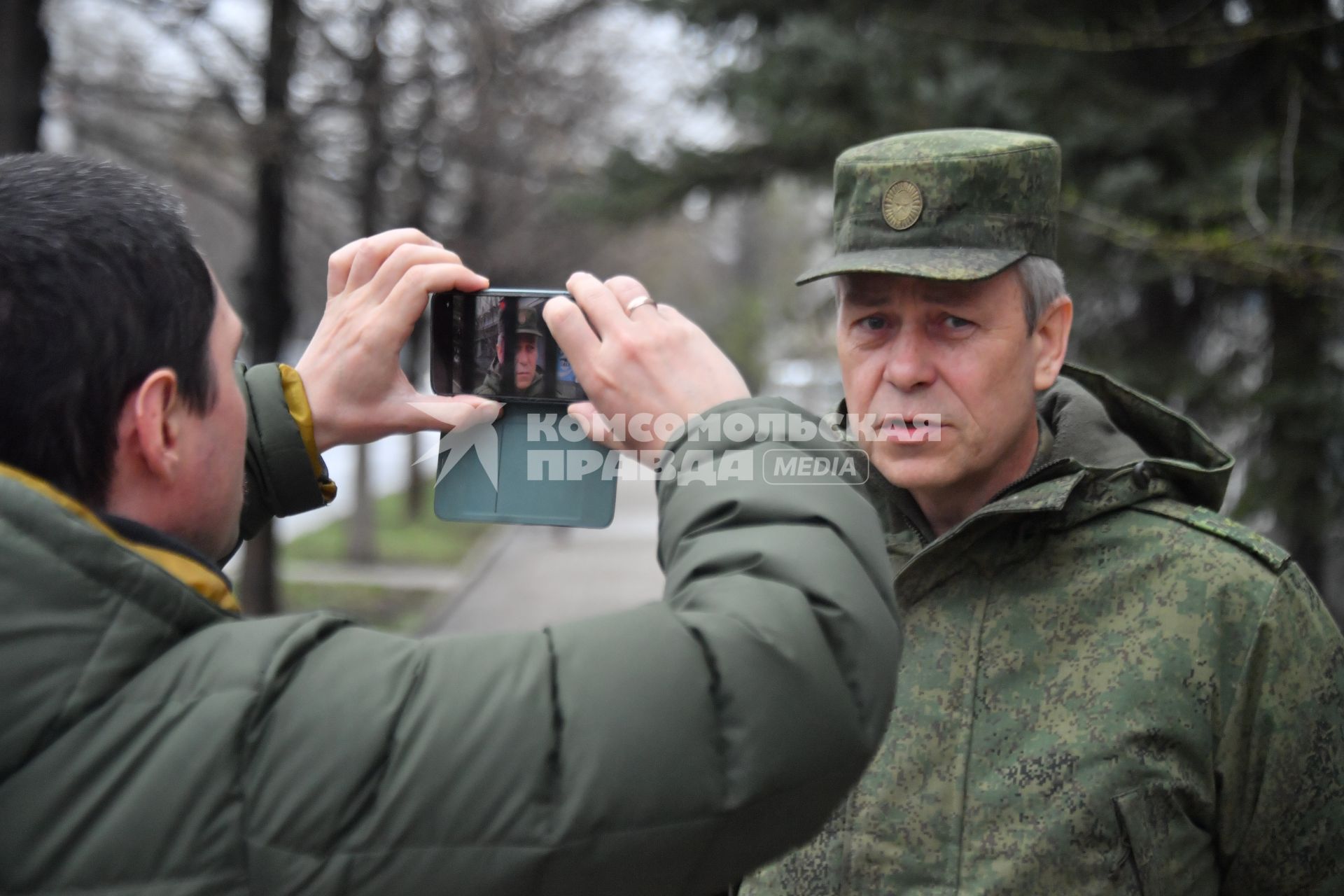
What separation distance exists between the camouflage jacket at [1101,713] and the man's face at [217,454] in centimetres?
119

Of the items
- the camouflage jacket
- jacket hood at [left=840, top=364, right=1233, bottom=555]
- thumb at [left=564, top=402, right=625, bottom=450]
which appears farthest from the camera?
jacket hood at [left=840, top=364, right=1233, bottom=555]

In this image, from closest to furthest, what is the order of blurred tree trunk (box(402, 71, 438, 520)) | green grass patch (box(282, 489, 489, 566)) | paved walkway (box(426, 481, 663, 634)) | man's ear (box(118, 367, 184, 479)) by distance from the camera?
1. man's ear (box(118, 367, 184, 479))
2. blurred tree trunk (box(402, 71, 438, 520))
3. paved walkway (box(426, 481, 663, 634))
4. green grass patch (box(282, 489, 489, 566))

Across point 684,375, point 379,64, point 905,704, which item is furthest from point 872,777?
point 379,64

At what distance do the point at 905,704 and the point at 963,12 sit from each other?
5.14m

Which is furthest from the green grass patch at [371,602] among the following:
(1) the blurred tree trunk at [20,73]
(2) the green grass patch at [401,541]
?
(1) the blurred tree trunk at [20,73]

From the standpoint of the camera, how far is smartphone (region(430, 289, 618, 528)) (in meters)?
1.54

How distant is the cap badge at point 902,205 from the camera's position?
213cm

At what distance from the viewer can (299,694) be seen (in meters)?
1.10

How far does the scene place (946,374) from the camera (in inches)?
84.4

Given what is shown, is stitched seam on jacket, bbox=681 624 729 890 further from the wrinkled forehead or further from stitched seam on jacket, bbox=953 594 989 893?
the wrinkled forehead

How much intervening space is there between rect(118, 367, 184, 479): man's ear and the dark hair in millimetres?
12

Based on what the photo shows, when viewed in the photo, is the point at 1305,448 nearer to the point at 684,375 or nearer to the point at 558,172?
the point at 684,375

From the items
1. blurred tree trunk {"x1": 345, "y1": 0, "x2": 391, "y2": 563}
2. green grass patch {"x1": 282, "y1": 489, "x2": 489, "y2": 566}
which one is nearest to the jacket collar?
blurred tree trunk {"x1": 345, "y1": 0, "x2": 391, "y2": 563}

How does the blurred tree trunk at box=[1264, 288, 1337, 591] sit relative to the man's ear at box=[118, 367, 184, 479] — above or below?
below
